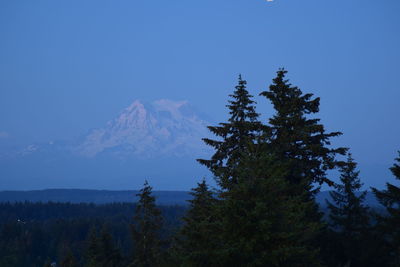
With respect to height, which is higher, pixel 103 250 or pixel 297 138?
pixel 297 138

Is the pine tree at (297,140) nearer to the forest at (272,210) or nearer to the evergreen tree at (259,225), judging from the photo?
the forest at (272,210)

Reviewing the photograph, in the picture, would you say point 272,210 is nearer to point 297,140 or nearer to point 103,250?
point 297,140

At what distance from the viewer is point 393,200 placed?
68.0 feet

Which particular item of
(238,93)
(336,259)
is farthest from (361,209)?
(238,93)

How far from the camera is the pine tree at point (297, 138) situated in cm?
1884

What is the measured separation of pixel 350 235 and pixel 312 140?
1131 cm

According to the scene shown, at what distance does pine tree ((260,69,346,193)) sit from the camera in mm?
18844

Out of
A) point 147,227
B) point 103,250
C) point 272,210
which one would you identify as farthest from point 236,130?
point 103,250

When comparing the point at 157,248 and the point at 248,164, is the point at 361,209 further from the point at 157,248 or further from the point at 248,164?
the point at 248,164

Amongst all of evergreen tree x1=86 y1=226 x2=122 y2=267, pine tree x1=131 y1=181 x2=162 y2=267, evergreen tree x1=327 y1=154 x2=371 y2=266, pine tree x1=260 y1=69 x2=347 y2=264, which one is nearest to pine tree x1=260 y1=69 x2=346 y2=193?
pine tree x1=260 y1=69 x2=347 y2=264

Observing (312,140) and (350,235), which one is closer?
(312,140)

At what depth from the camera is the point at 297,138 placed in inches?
740

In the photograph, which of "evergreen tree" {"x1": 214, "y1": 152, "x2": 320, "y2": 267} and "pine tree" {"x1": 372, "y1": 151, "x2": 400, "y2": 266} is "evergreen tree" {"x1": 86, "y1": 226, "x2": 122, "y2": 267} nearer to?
"pine tree" {"x1": 372, "y1": 151, "x2": 400, "y2": 266}

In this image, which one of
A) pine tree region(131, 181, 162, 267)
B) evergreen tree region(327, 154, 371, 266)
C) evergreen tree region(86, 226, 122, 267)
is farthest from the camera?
evergreen tree region(86, 226, 122, 267)
